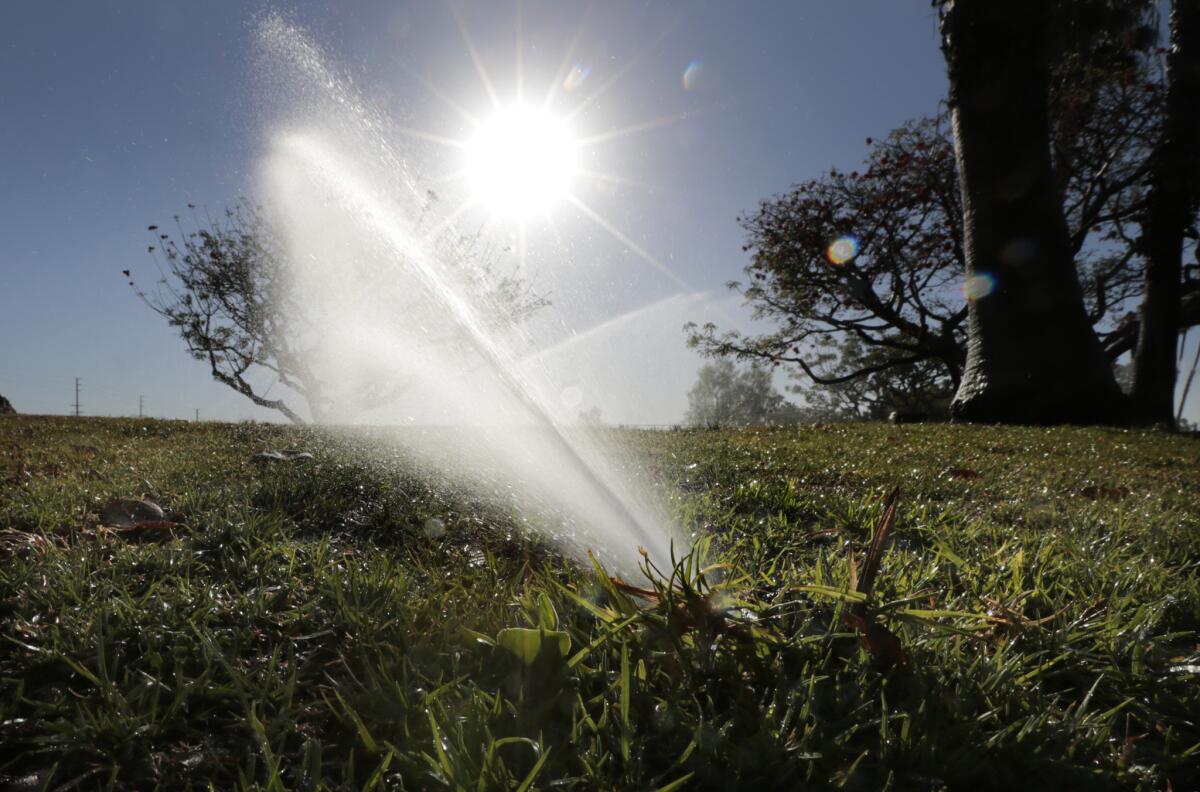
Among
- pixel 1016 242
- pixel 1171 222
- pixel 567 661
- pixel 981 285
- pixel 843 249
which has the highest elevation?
pixel 843 249

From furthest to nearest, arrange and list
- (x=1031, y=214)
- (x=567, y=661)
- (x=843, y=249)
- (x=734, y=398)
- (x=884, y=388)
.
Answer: (x=734, y=398)
(x=884, y=388)
(x=843, y=249)
(x=1031, y=214)
(x=567, y=661)

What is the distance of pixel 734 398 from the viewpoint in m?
72.4

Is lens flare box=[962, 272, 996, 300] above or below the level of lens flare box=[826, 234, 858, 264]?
below

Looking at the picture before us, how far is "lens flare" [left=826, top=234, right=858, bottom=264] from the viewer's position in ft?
60.5

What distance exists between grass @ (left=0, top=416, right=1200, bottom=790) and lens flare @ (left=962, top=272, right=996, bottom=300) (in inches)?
349

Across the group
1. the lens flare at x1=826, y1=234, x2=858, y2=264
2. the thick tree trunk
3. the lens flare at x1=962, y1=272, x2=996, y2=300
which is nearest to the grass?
the thick tree trunk

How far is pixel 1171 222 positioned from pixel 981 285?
5424 millimetres

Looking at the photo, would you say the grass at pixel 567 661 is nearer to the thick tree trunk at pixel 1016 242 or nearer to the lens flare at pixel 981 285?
the thick tree trunk at pixel 1016 242

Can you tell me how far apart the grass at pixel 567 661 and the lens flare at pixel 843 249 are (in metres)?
17.5

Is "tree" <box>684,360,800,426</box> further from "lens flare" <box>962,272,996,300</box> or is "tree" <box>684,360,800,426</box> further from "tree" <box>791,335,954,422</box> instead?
"lens flare" <box>962,272,996,300</box>

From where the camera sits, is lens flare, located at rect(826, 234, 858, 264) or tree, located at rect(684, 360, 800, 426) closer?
lens flare, located at rect(826, 234, 858, 264)

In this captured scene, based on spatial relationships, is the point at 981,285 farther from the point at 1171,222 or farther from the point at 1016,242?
the point at 1171,222

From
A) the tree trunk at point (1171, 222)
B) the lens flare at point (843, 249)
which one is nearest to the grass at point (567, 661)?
the tree trunk at point (1171, 222)

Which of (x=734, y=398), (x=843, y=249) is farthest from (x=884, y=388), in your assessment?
(x=734, y=398)
